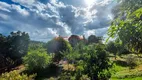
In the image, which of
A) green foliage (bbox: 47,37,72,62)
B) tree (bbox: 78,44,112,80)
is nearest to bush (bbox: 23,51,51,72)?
green foliage (bbox: 47,37,72,62)

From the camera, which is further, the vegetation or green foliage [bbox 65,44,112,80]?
green foliage [bbox 65,44,112,80]

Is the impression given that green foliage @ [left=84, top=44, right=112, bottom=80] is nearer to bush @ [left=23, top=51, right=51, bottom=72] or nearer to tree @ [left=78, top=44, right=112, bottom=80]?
tree @ [left=78, top=44, right=112, bottom=80]

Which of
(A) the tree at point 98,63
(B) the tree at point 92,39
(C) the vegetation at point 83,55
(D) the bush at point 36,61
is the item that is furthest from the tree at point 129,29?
(B) the tree at point 92,39

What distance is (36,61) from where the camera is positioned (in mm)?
55500

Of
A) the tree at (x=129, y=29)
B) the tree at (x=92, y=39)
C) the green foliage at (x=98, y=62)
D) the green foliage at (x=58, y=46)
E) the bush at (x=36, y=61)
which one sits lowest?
the tree at (x=129, y=29)

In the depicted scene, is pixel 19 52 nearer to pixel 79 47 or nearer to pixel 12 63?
pixel 12 63

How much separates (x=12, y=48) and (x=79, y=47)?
23231mm

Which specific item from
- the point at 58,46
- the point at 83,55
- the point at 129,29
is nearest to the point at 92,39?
the point at 58,46

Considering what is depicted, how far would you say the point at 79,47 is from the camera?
6988cm

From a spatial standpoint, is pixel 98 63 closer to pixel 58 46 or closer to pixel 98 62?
pixel 98 62

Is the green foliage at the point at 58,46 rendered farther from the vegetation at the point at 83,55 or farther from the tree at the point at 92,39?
the tree at the point at 92,39

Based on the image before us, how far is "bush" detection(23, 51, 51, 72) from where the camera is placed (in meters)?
54.6

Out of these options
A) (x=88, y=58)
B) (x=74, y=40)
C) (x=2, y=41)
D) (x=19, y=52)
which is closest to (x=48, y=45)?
(x=19, y=52)

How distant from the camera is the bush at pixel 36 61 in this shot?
179 ft
